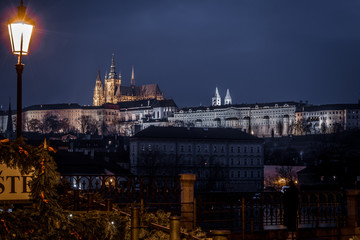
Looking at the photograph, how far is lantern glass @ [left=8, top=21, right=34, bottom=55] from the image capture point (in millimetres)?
7391

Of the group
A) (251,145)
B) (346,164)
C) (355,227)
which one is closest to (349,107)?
(251,145)

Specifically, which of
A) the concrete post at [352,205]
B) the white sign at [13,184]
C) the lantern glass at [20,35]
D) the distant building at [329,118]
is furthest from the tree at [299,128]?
the white sign at [13,184]

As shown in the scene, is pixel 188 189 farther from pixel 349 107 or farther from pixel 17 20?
pixel 349 107

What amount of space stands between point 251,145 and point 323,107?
108m

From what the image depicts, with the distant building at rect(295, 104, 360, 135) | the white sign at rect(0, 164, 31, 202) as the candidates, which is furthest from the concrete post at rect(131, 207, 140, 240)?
the distant building at rect(295, 104, 360, 135)

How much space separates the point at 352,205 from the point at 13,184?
11.2 metres

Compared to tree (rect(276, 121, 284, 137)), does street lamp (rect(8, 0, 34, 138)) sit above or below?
below

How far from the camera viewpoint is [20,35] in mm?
7488

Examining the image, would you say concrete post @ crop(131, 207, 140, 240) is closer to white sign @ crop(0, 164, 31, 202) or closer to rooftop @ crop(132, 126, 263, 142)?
white sign @ crop(0, 164, 31, 202)

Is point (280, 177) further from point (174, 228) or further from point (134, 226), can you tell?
point (174, 228)

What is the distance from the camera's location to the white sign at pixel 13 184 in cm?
418

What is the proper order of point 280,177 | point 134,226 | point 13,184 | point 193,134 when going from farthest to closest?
point 193,134
point 280,177
point 134,226
point 13,184

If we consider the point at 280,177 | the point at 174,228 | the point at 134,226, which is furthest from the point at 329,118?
the point at 174,228

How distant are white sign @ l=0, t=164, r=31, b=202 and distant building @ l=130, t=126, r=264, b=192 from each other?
254ft
